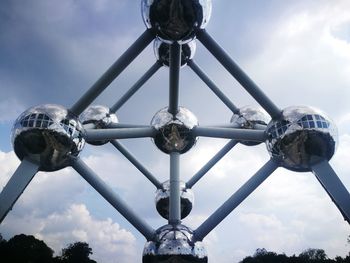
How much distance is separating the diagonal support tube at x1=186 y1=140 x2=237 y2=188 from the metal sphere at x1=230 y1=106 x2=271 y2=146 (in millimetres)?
718

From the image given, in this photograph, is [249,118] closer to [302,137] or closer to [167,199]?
[167,199]

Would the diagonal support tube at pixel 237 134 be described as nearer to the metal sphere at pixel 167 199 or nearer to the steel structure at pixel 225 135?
the steel structure at pixel 225 135

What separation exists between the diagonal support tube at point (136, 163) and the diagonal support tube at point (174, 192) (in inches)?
64.8

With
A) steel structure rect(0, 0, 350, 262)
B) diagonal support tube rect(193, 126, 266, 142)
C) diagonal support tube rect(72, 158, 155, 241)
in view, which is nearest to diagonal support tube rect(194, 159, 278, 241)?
steel structure rect(0, 0, 350, 262)

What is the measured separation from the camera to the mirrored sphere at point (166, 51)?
37.8ft

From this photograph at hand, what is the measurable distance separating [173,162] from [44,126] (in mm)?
3888

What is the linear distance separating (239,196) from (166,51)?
5541 mm

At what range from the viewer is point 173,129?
34.0ft

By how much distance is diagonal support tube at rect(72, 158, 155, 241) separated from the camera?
309 inches

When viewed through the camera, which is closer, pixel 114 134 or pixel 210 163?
pixel 114 134

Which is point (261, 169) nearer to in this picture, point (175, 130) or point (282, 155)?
point (282, 155)

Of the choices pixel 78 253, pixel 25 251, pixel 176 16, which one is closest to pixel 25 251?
pixel 25 251

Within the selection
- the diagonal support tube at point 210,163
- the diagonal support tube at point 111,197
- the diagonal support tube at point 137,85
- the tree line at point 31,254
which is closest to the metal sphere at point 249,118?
the diagonal support tube at point 210,163

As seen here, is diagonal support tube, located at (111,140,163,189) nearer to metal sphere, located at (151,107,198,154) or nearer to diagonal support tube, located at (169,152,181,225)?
metal sphere, located at (151,107,198,154)
